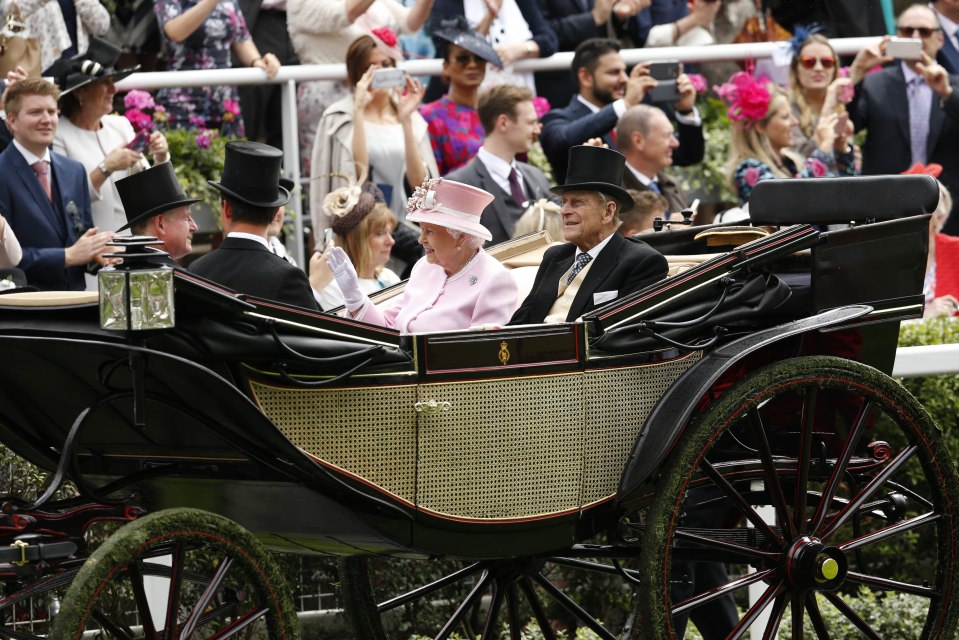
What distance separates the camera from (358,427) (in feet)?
13.8

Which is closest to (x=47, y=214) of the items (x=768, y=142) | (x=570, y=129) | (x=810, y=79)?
(x=570, y=129)

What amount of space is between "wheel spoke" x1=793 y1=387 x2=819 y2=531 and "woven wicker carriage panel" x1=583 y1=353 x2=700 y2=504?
0.45 meters

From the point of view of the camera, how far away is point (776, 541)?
15.4 ft

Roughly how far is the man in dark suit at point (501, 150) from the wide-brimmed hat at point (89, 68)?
1.70 m

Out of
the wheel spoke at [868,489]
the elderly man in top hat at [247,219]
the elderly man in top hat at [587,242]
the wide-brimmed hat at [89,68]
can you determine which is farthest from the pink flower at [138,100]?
the wheel spoke at [868,489]

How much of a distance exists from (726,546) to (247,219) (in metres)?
1.91

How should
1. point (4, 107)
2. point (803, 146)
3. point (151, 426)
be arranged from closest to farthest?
point (151, 426)
point (4, 107)
point (803, 146)

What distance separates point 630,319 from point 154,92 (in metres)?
4.49

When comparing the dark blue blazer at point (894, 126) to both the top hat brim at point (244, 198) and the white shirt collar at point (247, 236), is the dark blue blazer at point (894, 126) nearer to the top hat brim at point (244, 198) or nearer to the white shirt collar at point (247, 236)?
the top hat brim at point (244, 198)

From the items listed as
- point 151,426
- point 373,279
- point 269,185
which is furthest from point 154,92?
point 151,426

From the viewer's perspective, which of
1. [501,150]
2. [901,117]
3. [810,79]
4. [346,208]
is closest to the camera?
[346,208]

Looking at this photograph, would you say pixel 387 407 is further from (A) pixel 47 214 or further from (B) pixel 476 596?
(A) pixel 47 214

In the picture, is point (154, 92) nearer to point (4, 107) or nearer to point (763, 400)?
point (4, 107)

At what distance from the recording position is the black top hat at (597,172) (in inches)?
207
